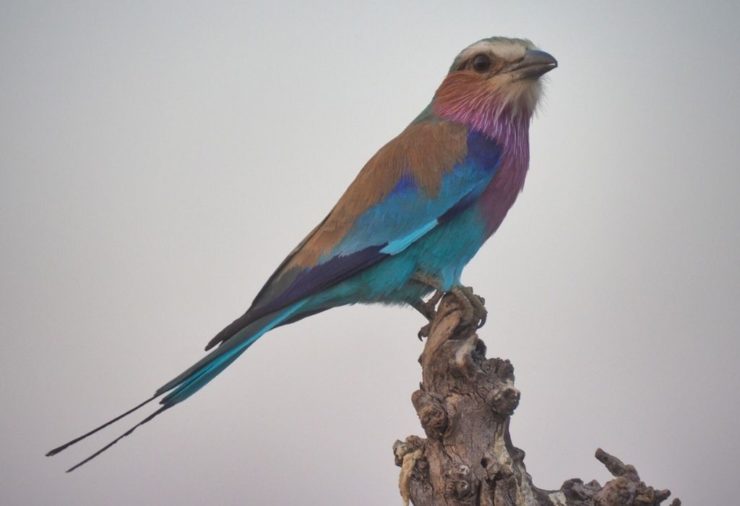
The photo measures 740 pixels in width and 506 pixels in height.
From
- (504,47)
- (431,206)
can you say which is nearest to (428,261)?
(431,206)

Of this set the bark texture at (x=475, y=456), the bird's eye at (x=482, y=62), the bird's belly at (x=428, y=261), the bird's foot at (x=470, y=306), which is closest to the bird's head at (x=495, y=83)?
the bird's eye at (x=482, y=62)

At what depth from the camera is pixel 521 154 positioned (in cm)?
250

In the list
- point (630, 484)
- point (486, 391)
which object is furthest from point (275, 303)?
point (630, 484)

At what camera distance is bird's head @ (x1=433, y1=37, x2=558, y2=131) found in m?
2.46

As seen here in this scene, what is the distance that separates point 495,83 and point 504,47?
0.36 feet

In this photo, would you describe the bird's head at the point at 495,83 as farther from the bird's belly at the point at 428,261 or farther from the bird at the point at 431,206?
the bird's belly at the point at 428,261

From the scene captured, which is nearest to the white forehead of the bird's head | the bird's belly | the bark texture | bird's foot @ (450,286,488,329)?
the bird's head

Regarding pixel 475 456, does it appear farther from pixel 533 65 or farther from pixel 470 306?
pixel 533 65

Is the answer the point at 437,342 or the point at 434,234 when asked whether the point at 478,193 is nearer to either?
the point at 434,234

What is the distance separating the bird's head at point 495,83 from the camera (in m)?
2.46

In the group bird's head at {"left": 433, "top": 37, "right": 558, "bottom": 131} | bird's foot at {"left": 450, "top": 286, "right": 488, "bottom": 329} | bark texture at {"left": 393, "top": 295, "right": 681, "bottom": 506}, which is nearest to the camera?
bark texture at {"left": 393, "top": 295, "right": 681, "bottom": 506}

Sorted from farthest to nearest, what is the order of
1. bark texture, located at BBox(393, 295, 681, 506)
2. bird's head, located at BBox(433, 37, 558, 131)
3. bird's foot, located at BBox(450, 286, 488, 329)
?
1. bird's head, located at BBox(433, 37, 558, 131)
2. bird's foot, located at BBox(450, 286, 488, 329)
3. bark texture, located at BBox(393, 295, 681, 506)

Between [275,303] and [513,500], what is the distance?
0.80m

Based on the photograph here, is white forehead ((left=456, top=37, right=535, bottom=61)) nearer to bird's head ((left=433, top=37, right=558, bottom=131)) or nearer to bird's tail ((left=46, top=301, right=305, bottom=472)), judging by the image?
bird's head ((left=433, top=37, right=558, bottom=131))
